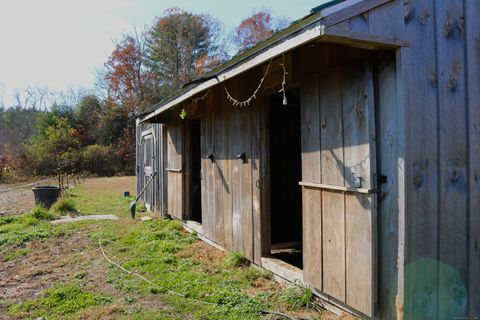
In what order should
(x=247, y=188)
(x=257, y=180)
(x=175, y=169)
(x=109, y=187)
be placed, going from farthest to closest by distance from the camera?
1. (x=109, y=187)
2. (x=175, y=169)
3. (x=247, y=188)
4. (x=257, y=180)

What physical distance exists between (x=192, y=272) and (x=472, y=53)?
358 cm

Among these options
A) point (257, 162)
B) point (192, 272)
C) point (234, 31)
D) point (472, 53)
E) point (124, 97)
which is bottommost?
point (192, 272)

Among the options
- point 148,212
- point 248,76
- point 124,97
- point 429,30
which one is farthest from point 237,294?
point 124,97

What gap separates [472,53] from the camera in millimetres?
2783

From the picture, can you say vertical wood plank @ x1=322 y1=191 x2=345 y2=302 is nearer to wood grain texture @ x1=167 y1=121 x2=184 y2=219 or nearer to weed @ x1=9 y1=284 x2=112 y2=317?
weed @ x1=9 y1=284 x2=112 y2=317

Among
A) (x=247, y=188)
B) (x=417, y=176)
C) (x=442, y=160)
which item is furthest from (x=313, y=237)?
(x=247, y=188)

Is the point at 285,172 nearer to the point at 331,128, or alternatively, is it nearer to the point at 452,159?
the point at 331,128

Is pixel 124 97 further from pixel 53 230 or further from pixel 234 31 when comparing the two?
pixel 53 230

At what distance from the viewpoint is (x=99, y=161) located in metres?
22.7

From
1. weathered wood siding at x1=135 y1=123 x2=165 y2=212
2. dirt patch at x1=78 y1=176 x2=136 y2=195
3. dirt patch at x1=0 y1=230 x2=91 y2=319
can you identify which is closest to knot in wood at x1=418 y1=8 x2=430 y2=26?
dirt patch at x1=0 y1=230 x2=91 y2=319

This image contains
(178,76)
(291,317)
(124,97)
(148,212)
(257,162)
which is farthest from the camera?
(124,97)

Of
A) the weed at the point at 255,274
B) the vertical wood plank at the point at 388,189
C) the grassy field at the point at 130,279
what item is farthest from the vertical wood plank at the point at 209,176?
the vertical wood plank at the point at 388,189

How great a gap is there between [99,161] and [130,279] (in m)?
20.1

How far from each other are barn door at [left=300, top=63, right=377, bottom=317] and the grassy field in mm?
427
